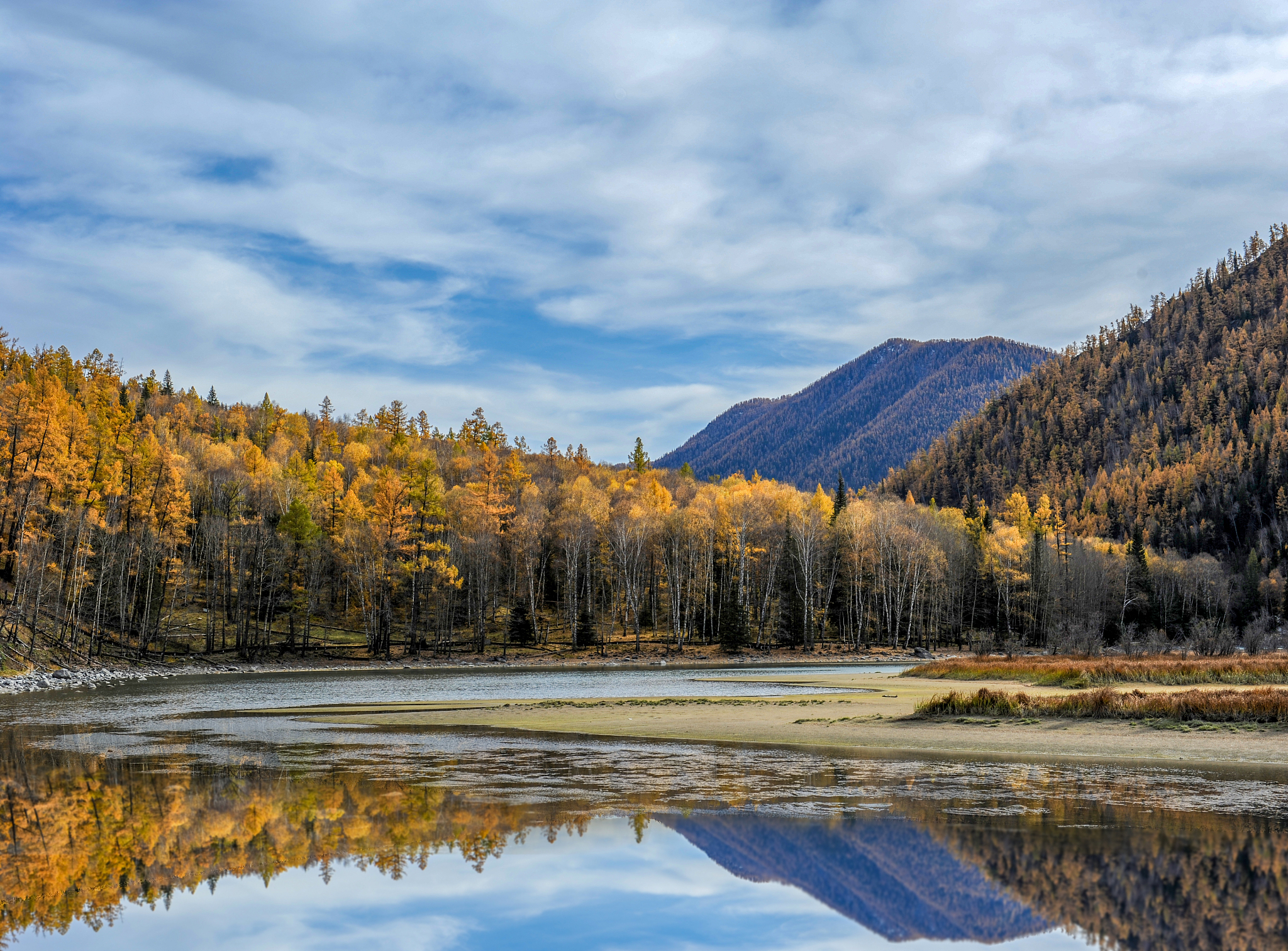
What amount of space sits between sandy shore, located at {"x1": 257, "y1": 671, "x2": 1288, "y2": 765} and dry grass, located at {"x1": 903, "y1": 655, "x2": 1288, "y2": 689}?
225 cm

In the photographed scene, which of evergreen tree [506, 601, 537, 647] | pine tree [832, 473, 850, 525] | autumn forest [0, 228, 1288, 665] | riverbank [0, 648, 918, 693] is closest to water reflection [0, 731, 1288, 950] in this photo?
riverbank [0, 648, 918, 693]

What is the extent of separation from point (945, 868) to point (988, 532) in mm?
114022

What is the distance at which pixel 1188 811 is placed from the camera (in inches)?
494

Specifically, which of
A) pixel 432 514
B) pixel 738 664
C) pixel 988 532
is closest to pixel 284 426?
pixel 432 514

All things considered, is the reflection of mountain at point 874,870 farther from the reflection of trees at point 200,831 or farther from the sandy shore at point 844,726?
the sandy shore at point 844,726

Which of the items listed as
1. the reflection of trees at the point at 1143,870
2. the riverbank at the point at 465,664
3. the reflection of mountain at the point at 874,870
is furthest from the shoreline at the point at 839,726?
the riverbank at the point at 465,664

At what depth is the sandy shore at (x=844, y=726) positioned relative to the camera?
19766 millimetres

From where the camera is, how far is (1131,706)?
23953 millimetres

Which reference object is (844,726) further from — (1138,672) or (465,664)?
(465,664)

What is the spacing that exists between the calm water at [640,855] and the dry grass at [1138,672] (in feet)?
64.8

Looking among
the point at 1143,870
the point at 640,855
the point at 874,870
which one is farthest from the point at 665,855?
the point at 1143,870

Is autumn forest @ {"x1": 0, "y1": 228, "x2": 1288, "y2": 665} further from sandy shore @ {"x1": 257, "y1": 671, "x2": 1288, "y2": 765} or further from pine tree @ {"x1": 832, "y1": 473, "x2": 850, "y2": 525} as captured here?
sandy shore @ {"x1": 257, "y1": 671, "x2": 1288, "y2": 765}

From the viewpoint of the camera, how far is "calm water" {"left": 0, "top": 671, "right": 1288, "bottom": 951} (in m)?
8.20

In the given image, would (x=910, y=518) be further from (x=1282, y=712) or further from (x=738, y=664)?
(x=1282, y=712)
